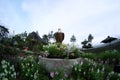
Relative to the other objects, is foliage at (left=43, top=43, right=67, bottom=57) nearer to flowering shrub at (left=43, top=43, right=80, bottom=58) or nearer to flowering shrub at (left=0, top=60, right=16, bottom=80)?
flowering shrub at (left=43, top=43, right=80, bottom=58)

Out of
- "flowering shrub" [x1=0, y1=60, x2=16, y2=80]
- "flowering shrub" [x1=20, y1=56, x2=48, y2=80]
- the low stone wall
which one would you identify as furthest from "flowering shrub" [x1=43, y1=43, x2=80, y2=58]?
"flowering shrub" [x1=0, y1=60, x2=16, y2=80]

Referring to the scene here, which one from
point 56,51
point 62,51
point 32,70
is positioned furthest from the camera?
point 56,51

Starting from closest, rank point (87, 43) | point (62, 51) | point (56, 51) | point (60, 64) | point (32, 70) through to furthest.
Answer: point (32, 70)
point (60, 64)
point (62, 51)
point (56, 51)
point (87, 43)

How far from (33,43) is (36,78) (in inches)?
390

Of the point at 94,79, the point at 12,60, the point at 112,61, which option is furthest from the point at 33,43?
the point at 94,79

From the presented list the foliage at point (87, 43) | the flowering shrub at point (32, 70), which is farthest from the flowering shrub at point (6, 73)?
the foliage at point (87, 43)

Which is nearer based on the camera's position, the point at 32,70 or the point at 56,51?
the point at 32,70

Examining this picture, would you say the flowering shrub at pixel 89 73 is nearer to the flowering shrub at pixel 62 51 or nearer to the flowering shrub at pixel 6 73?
the flowering shrub at pixel 62 51

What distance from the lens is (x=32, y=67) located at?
888cm

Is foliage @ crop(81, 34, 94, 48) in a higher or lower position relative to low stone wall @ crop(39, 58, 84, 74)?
higher

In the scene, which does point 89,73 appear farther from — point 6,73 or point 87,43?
point 87,43

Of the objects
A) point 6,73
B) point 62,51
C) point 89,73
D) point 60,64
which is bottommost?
point 89,73

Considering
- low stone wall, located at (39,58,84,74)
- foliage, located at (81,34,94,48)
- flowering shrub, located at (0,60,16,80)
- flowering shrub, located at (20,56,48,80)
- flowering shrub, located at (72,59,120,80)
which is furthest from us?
foliage, located at (81,34,94,48)

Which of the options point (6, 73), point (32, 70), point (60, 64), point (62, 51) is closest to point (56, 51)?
point (62, 51)
